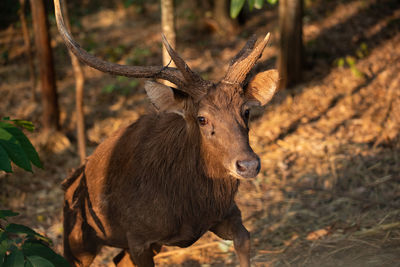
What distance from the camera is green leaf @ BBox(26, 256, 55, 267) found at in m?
3.04

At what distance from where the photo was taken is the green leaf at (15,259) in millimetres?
3027

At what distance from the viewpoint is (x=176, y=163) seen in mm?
4309

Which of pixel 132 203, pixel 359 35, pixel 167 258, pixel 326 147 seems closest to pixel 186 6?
pixel 359 35

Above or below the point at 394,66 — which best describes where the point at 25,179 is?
below

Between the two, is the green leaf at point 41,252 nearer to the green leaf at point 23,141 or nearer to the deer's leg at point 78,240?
the green leaf at point 23,141

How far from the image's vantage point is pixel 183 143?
14.0ft

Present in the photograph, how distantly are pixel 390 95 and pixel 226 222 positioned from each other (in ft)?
18.0

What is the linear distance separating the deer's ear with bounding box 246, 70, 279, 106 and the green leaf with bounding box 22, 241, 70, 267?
212cm

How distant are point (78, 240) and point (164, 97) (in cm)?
201

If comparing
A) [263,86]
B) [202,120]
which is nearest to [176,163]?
[202,120]

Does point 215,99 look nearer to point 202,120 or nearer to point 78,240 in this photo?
point 202,120

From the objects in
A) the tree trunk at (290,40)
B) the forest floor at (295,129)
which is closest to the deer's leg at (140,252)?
the forest floor at (295,129)

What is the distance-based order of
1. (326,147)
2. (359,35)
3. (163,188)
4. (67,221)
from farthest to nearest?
(359,35) < (326,147) < (67,221) < (163,188)

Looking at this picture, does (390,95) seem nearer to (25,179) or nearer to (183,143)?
(183,143)
